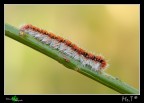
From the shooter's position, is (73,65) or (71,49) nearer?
(73,65)

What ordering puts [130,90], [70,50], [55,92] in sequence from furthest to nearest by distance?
1. [55,92]
2. [70,50]
3. [130,90]

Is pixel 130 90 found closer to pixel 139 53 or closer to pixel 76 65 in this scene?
pixel 76 65

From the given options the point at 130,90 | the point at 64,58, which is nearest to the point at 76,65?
the point at 64,58

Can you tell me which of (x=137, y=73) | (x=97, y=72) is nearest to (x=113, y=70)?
(x=137, y=73)

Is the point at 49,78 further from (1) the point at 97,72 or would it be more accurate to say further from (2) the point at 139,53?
(1) the point at 97,72

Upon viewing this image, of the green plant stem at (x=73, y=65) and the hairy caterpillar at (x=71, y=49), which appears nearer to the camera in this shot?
the green plant stem at (x=73, y=65)

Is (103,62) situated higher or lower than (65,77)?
higher

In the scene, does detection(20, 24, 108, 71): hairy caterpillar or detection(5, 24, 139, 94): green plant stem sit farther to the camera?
detection(20, 24, 108, 71): hairy caterpillar
